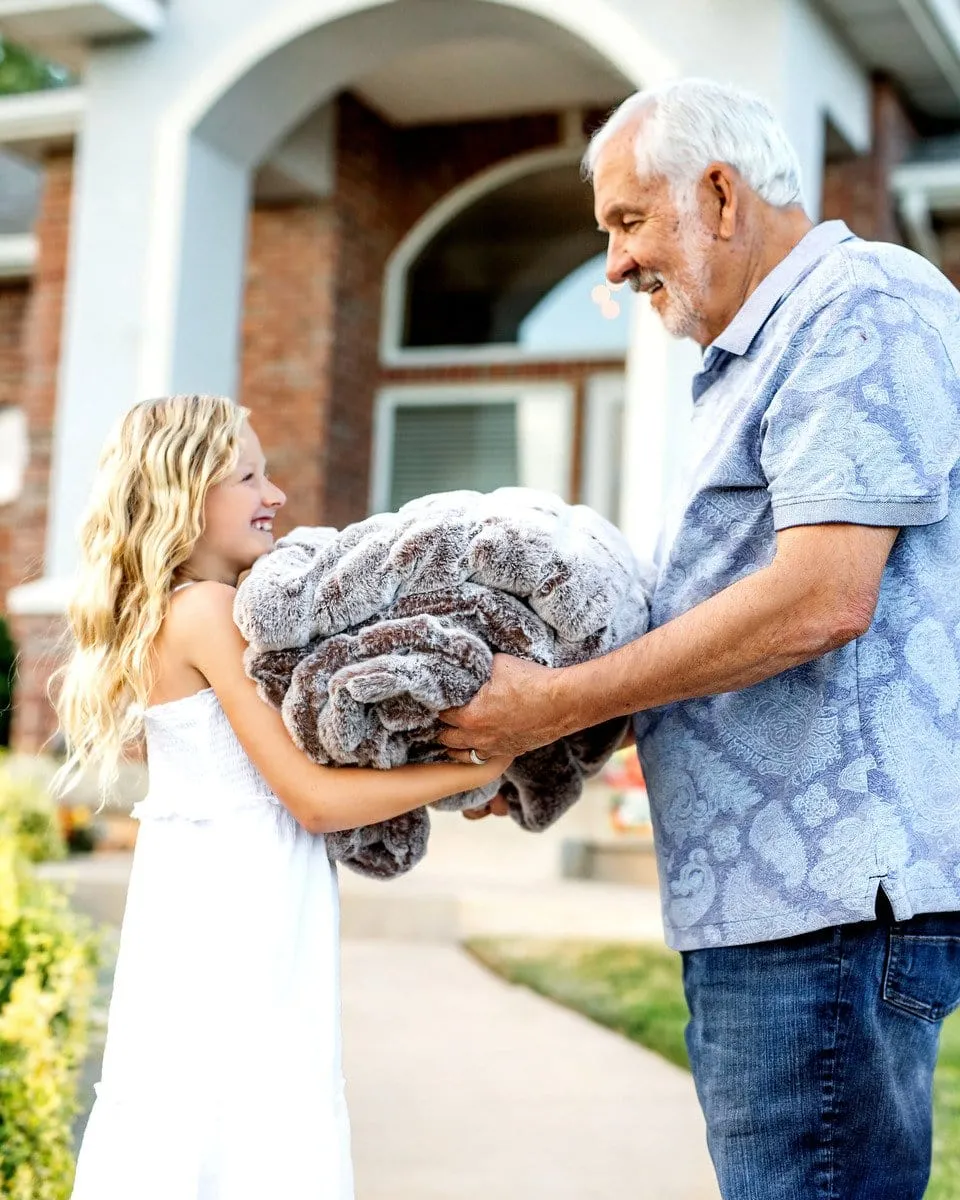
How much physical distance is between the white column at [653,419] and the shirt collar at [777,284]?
4.38 m

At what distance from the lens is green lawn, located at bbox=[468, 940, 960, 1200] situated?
475 cm

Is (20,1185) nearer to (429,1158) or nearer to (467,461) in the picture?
(429,1158)

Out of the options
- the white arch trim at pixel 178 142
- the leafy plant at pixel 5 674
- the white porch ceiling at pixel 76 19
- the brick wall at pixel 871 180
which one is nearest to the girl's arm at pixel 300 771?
the white arch trim at pixel 178 142

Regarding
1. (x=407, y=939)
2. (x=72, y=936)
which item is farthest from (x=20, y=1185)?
(x=407, y=939)

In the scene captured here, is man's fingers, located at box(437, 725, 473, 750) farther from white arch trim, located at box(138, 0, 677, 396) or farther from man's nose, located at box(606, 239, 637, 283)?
white arch trim, located at box(138, 0, 677, 396)

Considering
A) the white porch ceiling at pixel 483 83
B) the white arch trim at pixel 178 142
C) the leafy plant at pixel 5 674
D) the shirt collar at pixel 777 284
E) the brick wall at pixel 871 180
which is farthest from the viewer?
the leafy plant at pixel 5 674

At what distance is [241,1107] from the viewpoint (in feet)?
7.06

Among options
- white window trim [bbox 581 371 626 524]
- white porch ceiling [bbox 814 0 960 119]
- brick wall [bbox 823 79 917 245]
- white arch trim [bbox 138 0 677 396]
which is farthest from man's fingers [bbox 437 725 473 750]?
white window trim [bbox 581 371 626 524]

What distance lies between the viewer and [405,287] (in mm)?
10219

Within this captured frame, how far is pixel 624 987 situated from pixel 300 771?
143 inches

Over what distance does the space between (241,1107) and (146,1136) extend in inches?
5.4

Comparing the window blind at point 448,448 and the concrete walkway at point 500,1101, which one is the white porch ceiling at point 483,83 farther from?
the concrete walkway at point 500,1101

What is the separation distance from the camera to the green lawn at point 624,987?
475 cm

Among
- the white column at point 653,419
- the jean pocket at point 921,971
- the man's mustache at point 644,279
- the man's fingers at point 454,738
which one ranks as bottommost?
the jean pocket at point 921,971
